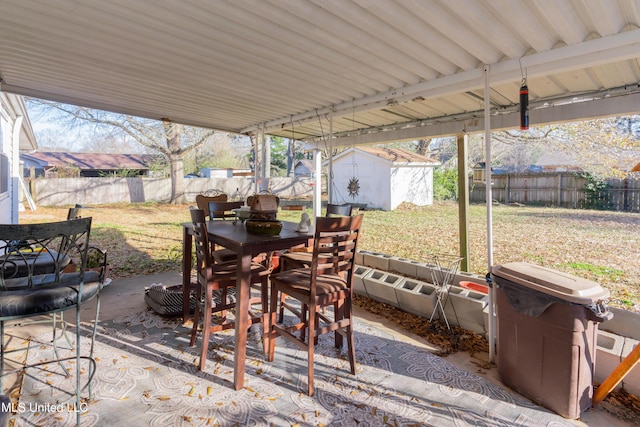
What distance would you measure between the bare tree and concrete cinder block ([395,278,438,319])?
1213 cm

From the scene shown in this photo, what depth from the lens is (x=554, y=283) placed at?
81.0 inches

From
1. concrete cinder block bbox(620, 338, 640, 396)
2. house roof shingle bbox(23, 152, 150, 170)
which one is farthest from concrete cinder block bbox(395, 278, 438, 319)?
house roof shingle bbox(23, 152, 150, 170)

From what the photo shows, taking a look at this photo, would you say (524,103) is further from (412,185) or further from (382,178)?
(412,185)

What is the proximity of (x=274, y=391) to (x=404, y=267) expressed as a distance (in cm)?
268

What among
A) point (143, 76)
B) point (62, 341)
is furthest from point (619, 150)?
point (62, 341)

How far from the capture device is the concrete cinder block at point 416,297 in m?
3.39

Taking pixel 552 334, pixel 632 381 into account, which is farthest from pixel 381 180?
pixel 552 334

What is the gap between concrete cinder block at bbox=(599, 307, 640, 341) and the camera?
2.57 meters

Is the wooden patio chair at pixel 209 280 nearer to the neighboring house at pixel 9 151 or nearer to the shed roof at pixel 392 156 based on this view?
the neighboring house at pixel 9 151

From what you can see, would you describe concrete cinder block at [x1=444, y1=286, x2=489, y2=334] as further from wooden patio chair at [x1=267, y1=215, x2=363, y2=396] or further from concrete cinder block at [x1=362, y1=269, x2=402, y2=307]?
wooden patio chair at [x1=267, y1=215, x2=363, y2=396]

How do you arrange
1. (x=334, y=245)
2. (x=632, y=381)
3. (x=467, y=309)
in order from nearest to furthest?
(x=632, y=381) < (x=334, y=245) < (x=467, y=309)

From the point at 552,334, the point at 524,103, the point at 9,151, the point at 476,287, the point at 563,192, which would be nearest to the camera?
the point at 552,334

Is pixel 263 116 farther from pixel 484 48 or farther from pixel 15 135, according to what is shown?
pixel 15 135

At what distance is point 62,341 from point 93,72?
252 centimetres
